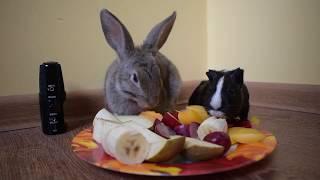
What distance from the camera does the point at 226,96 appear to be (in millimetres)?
666

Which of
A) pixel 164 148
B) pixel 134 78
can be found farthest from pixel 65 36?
pixel 164 148

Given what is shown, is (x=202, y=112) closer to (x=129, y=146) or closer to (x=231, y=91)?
(x=231, y=91)

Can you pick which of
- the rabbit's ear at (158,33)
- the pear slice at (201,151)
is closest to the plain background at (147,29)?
the rabbit's ear at (158,33)

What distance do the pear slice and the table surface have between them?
0.03 metres

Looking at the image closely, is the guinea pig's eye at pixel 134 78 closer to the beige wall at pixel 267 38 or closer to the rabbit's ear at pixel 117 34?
the rabbit's ear at pixel 117 34

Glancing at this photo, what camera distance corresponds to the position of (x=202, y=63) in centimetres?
115

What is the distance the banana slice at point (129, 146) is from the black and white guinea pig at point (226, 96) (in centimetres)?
25

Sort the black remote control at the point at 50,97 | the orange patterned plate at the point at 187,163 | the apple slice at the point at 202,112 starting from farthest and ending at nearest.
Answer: the black remote control at the point at 50,97
the apple slice at the point at 202,112
the orange patterned plate at the point at 187,163

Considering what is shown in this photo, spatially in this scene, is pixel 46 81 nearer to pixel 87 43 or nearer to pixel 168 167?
pixel 87 43

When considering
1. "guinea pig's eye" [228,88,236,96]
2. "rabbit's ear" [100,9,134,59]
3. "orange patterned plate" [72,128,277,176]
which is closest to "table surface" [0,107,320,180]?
"orange patterned plate" [72,128,277,176]

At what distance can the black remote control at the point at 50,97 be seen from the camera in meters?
0.75

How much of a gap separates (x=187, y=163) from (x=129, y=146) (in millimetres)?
85

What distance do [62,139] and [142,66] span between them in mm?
236

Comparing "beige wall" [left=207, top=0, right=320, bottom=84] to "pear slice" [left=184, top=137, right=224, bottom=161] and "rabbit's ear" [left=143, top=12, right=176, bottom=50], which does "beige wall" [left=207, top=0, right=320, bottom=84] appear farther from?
"pear slice" [left=184, top=137, right=224, bottom=161]
